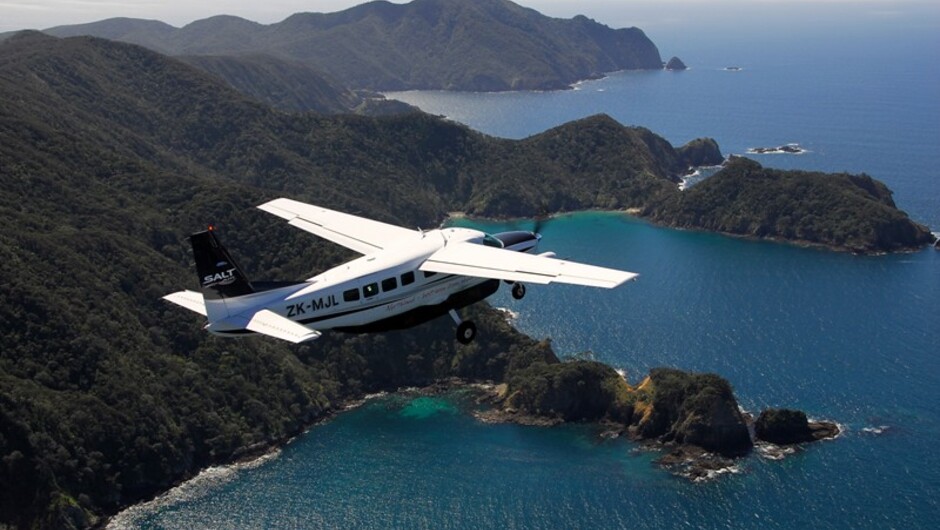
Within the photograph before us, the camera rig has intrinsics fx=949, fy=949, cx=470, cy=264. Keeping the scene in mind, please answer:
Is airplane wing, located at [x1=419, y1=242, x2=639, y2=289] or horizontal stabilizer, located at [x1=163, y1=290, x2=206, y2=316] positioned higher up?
airplane wing, located at [x1=419, y1=242, x2=639, y2=289]

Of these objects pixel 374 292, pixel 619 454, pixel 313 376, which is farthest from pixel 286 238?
pixel 374 292

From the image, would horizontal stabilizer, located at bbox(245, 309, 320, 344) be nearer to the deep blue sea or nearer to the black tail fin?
the black tail fin

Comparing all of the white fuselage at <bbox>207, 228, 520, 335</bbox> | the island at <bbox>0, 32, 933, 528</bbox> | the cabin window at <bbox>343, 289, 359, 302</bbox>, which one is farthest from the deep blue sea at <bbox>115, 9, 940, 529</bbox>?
the cabin window at <bbox>343, 289, 359, 302</bbox>

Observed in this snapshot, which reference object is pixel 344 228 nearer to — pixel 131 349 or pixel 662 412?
pixel 662 412

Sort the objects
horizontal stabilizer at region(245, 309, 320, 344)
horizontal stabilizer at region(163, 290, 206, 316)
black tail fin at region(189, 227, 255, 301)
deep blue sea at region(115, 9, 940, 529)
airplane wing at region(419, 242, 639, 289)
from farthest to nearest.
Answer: deep blue sea at region(115, 9, 940, 529), horizontal stabilizer at region(163, 290, 206, 316), black tail fin at region(189, 227, 255, 301), airplane wing at region(419, 242, 639, 289), horizontal stabilizer at region(245, 309, 320, 344)

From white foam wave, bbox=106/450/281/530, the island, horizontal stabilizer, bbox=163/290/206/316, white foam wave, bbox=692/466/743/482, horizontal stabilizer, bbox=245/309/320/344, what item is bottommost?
white foam wave, bbox=692/466/743/482
